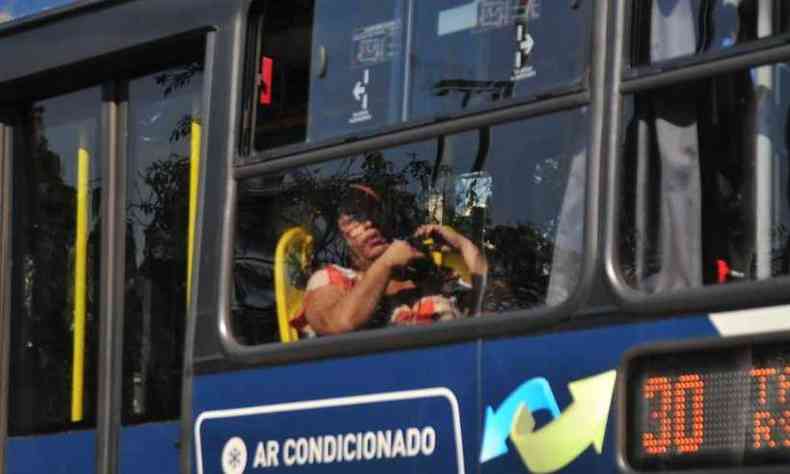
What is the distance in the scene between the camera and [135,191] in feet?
21.4

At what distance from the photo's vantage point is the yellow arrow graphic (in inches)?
189

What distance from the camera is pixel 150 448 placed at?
614 cm

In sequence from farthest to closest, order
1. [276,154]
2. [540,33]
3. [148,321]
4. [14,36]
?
[14,36]
[148,321]
[276,154]
[540,33]

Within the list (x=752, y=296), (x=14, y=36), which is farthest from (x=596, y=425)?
(x=14, y=36)

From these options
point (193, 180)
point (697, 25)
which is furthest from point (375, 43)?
point (697, 25)

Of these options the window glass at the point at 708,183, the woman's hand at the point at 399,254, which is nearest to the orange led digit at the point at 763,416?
the window glass at the point at 708,183

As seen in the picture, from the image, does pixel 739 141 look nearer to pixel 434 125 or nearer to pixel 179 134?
pixel 434 125

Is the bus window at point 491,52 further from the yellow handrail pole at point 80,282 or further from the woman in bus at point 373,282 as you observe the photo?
the yellow handrail pole at point 80,282

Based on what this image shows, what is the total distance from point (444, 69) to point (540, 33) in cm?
35

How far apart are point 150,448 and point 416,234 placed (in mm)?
1265

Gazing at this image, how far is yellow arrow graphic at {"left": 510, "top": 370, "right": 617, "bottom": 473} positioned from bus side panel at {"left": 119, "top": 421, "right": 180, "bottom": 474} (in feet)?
4.73

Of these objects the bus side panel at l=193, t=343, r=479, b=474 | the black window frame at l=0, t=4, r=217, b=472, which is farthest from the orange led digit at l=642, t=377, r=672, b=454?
the black window frame at l=0, t=4, r=217, b=472

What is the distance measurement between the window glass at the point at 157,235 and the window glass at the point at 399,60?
45 cm

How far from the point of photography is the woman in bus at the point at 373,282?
5.39 meters
